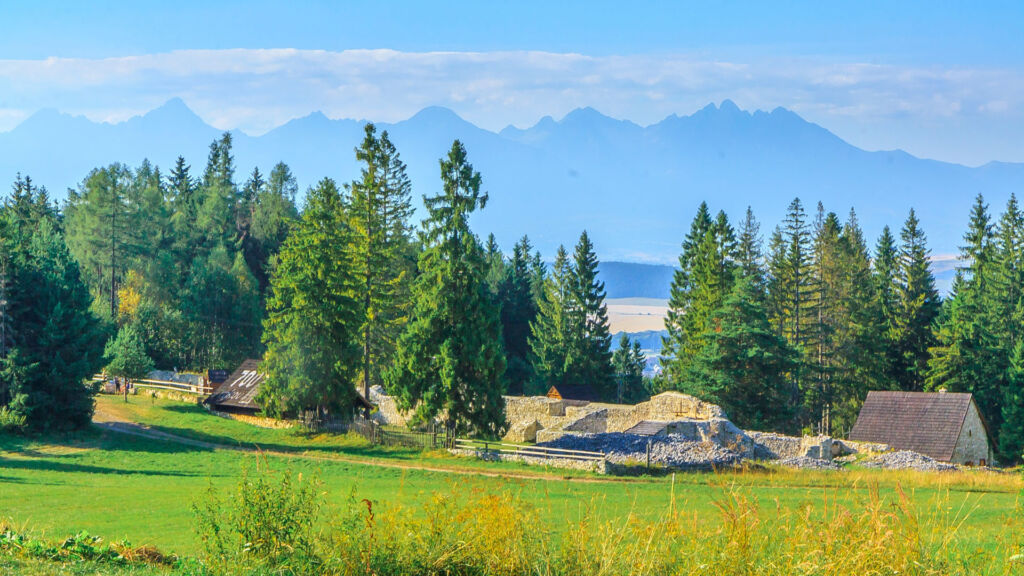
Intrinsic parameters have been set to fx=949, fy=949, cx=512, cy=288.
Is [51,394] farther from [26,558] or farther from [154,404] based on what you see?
[26,558]

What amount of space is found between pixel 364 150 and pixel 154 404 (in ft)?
59.2

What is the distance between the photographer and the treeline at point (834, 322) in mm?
52156

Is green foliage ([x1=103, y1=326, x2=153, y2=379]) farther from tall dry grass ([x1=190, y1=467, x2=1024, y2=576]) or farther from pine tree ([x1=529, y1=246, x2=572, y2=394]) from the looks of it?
tall dry grass ([x1=190, y1=467, x2=1024, y2=576])

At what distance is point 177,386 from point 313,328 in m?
16.2

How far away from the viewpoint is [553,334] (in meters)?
72.6

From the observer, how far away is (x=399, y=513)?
396 inches

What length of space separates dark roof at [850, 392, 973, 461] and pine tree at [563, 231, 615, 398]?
93.7ft

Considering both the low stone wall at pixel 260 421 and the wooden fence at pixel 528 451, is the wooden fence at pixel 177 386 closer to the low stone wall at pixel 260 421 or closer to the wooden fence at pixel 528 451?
the low stone wall at pixel 260 421

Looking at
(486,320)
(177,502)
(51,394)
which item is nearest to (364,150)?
(486,320)

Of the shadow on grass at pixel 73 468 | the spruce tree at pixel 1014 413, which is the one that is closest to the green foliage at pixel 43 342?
the shadow on grass at pixel 73 468

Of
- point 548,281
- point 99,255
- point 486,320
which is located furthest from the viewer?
point 548,281

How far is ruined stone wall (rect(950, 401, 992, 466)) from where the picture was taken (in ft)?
139

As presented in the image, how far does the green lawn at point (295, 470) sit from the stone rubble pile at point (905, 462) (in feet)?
8.31

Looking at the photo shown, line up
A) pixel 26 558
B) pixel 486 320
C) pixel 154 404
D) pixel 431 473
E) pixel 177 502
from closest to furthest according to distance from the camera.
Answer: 1. pixel 26 558
2. pixel 177 502
3. pixel 431 473
4. pixel 486 320
5. pixel 154 404
